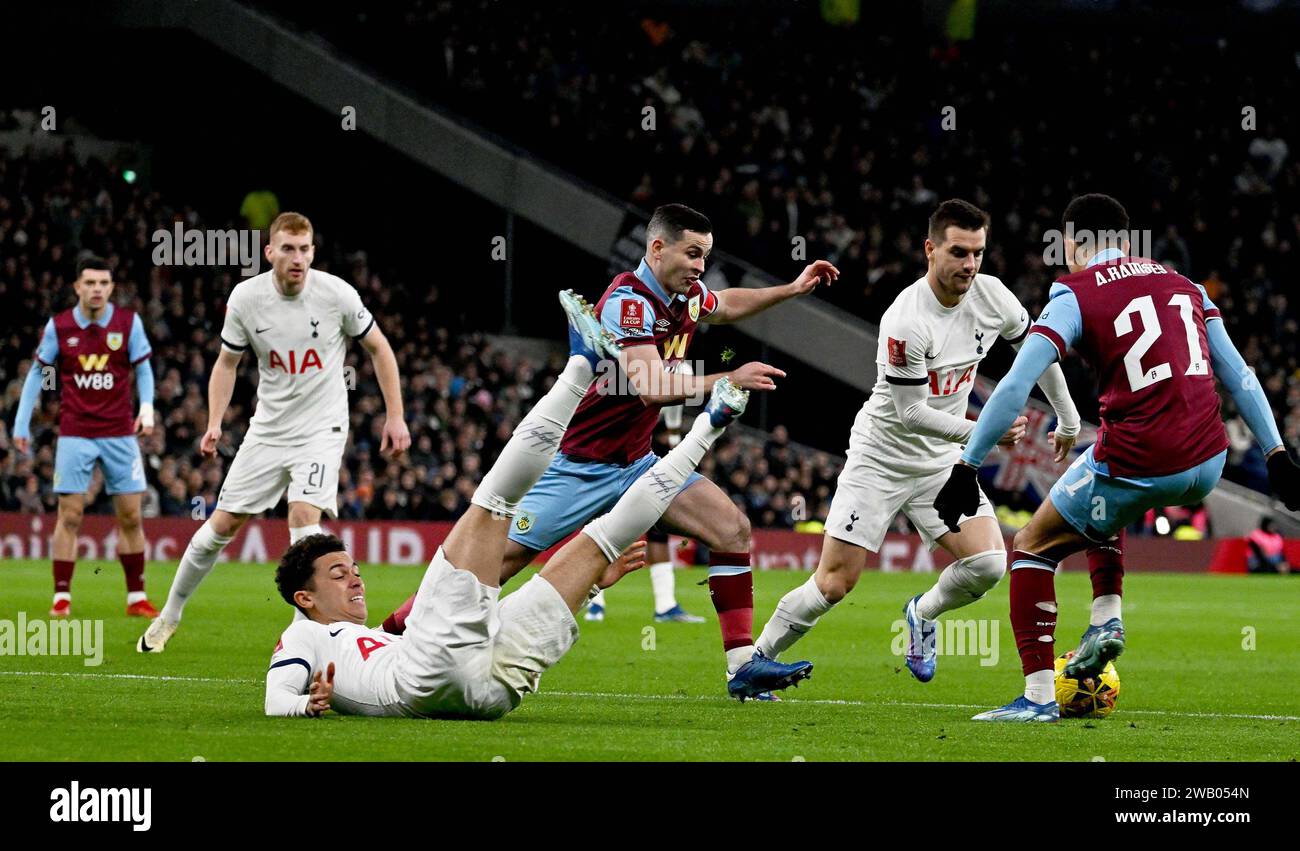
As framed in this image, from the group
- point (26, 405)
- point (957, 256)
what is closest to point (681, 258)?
point (957, 256)

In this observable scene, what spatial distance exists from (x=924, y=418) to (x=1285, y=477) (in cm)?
180

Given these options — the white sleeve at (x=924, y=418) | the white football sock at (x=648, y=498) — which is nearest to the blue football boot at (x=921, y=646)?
the white sleeve at (x=924, y=418)

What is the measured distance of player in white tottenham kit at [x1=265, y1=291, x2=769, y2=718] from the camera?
285 inches

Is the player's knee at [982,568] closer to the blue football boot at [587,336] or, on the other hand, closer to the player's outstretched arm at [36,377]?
→ the blue football boot at [587,336]

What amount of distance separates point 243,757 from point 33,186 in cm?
2487

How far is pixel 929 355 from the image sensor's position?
9.36 m

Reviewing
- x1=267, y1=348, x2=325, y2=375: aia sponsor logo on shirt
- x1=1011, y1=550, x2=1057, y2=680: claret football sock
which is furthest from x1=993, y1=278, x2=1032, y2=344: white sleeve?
x1=267, y1=348, x2=325, y2=375: aia sponsor logo on shirt

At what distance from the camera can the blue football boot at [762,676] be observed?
8508mm

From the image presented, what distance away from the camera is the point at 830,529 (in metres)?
9.62

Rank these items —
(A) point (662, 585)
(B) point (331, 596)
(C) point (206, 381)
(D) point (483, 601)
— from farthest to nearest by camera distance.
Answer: (C) point (206, 381), (A) point (662, 585), (B) point (331, 596), (D) point (483, 601)

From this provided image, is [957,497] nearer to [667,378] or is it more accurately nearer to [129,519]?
[667,378]

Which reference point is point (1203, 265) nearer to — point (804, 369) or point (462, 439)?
point (804, 369)
